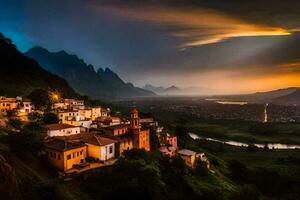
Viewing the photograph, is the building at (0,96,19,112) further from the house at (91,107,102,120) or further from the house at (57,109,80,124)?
the house at (91,107,102,120)

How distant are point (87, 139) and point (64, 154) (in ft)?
20.6

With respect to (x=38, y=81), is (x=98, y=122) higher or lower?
lower

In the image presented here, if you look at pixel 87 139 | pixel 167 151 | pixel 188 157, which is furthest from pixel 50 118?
pixel 188 157

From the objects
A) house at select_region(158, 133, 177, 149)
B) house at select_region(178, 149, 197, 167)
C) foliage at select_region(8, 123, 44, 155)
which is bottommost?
house at select_region(178, 149, 197, 167)

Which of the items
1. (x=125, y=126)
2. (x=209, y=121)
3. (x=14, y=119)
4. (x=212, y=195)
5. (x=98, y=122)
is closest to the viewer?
(x=212, y=195)

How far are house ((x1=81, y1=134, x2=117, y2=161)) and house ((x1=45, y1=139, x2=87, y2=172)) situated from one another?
1.61m

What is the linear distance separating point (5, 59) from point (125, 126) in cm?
7339

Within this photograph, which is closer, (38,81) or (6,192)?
(6,192)

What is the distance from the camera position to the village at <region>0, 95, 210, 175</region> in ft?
97.2

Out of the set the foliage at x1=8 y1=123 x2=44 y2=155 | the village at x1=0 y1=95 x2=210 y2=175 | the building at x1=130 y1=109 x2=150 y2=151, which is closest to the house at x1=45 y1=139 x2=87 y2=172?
the village at x1=0 y1=95 x2=210 y2=175

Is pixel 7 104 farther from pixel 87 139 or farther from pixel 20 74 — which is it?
pixel 20 74

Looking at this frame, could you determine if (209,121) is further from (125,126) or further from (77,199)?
(77,199)

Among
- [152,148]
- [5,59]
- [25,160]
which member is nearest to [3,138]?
[25,160]

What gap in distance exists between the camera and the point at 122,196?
26078 millimetres
